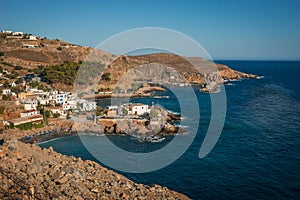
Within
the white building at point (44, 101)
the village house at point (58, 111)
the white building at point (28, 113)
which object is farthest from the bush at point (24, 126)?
the white building at point (44, 101)

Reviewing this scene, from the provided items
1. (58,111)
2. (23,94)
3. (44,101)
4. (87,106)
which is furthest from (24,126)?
(23,94)

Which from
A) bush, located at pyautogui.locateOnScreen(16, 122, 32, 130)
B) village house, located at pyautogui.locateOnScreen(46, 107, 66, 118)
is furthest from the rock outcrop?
village house, located at pyautogui.locateOnScreen(46, 107, 66, 118)

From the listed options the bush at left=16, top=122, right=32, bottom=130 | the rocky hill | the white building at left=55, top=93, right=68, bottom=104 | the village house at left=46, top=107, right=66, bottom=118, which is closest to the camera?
the bush at left=16, top=122, right=32, bottom=130

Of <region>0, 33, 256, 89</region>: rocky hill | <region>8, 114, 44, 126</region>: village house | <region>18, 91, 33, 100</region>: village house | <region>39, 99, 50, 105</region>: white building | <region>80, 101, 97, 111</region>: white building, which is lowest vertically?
<region>8, 114, 44, 126</region>: village house

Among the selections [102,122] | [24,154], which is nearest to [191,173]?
[24,154]

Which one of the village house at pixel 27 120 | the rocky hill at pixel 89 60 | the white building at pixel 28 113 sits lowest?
the village house at pixel 27 120

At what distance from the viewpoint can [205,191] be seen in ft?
44.5

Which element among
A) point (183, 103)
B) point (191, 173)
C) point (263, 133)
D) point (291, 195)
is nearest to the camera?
point (291, 195)

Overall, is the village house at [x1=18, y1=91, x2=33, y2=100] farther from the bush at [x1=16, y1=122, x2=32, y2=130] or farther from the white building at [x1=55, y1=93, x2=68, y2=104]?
the bush at [x1=16, y1=122, x2=32, y2=130]

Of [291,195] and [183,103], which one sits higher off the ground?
[183,103]

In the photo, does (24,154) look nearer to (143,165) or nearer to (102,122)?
(143,165)

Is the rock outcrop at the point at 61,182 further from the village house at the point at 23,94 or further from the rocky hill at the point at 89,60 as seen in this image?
the rocky hill at the point at 89,60

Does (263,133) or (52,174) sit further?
(263,133)

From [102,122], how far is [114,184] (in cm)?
1341
